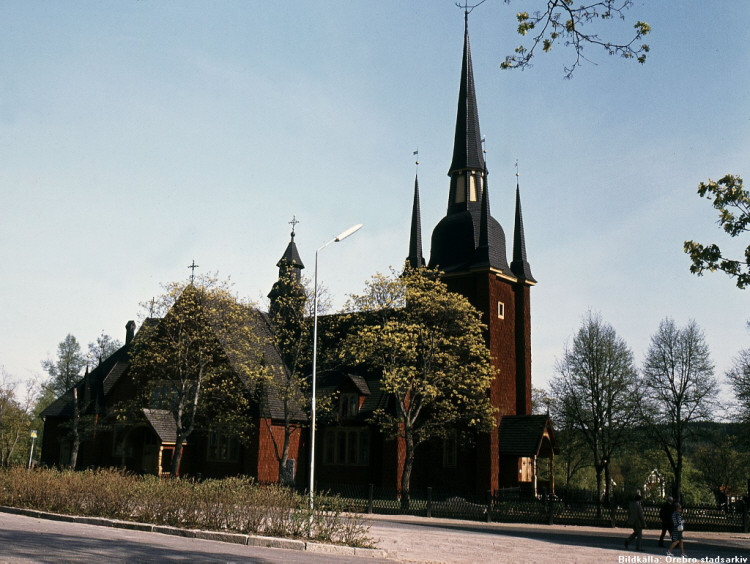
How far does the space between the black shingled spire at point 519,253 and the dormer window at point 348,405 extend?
13.0m

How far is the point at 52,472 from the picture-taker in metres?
19.5

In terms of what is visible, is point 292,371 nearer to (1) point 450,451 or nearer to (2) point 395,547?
(1) point 450,451

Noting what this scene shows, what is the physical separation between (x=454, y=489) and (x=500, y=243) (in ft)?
48.4

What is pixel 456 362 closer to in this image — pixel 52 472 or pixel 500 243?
pixel 500 243

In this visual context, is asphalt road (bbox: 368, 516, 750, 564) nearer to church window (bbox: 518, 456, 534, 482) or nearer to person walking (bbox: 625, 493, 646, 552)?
person walking (bbox: 625, 493, 646, 552)

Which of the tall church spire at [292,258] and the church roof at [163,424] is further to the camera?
the tall church spire at [292,258]

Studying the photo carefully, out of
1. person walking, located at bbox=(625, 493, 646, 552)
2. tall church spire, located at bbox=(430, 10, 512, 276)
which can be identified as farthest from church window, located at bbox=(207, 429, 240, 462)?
person walking, located at bbox=(625, 493, 646, 552)

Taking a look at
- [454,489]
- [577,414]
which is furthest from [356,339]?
[577,414]

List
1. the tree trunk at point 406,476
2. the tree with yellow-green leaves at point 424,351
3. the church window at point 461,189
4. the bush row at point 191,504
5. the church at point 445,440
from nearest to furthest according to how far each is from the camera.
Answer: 1. the bush row at point 191,504
2. the tree trunk at point 406,476
3. the tree with yellow-green leaves at point 424,351
4. the church at point 445,440
5. the church window at point 461,189

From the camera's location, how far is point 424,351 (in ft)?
114

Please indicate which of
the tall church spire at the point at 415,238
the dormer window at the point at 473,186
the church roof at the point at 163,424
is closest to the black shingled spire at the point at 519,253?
the dormer window at the point at 473,186

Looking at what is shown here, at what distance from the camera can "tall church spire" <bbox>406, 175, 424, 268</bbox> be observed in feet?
147

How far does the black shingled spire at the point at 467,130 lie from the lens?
43.5 m

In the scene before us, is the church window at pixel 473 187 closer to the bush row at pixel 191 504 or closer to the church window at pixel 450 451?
the church window at pixel 450 451
